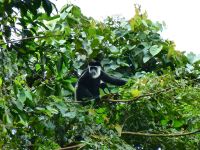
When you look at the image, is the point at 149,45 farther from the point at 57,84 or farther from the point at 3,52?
the point at 3,52

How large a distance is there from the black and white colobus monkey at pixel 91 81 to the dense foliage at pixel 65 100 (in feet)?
1.79

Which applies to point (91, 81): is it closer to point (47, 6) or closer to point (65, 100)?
point (65, 100)

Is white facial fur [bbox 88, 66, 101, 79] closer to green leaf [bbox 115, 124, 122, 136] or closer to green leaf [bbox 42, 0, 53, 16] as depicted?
green leaf [bbox 115, 124, 122, 136]

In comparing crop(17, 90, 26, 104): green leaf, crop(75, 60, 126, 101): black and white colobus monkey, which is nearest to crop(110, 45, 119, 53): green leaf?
crop(75, 60, 126, 101): black and white colobus monkey

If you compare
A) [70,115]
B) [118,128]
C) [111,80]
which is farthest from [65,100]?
[111,80]

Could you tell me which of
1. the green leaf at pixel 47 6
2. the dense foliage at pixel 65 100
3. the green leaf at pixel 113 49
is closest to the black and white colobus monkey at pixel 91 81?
the green leaf at pixel 113 49

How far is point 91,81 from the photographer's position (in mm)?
4680

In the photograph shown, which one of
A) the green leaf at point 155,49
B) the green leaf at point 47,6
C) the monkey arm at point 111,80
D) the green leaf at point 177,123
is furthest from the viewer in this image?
the monkey arm at point 111,80

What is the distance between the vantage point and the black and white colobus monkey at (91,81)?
4332 millimetres

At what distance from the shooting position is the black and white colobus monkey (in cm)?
433

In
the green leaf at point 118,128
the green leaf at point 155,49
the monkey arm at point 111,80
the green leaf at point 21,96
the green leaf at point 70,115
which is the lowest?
the green leaf at point 118,128

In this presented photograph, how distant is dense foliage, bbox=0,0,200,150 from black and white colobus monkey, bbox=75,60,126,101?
0.55m

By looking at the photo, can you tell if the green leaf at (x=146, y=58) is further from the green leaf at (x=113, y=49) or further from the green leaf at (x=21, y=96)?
the green leaf at (x=21, y=96)

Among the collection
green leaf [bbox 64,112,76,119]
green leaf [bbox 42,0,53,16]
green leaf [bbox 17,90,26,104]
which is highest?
green leaf [bbox 42,0,53,16]
